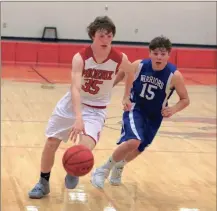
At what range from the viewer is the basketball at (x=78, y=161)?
4.08 m

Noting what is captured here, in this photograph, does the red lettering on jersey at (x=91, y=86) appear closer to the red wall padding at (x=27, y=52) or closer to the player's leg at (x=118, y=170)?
the player's leg at (x=118, y=170)

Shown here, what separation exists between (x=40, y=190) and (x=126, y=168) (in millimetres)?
1471

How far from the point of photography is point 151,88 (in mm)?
5074

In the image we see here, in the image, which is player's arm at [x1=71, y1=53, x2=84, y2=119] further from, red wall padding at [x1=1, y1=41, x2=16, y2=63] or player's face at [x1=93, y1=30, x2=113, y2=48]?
red wall padding at [x1=1, y1=41, x2=16, y2=63]

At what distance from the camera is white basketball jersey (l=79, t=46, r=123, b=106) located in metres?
4.55

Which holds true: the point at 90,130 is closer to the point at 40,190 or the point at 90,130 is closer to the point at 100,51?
the point at 100,51

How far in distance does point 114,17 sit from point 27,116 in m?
11.2

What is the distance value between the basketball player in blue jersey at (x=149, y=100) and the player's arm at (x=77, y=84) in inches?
24.2

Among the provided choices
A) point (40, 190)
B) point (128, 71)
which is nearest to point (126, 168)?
point (40, 190)

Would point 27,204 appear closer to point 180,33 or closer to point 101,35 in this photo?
point 101,35

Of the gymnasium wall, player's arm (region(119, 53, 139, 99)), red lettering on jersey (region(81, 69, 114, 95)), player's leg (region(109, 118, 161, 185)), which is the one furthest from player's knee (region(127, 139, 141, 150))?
the gymnasium wall

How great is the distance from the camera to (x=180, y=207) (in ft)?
15.8

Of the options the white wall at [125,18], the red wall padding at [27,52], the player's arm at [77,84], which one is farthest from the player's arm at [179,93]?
the white wall at [125,18]

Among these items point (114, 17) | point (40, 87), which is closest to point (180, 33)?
point (114, 17)
